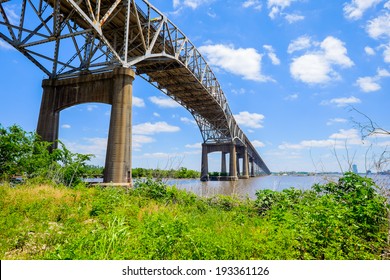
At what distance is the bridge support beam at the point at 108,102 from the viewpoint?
44.4ft

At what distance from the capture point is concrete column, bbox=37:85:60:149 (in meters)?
16.0

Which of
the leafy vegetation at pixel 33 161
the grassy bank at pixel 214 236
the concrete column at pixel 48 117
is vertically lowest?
the grassy bank at pixel 214 236

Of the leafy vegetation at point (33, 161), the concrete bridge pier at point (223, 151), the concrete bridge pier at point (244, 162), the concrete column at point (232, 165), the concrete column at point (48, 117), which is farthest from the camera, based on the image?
the concrete bridge pier at point (244, 162)

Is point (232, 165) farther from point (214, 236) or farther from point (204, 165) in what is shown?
point (214, 236)

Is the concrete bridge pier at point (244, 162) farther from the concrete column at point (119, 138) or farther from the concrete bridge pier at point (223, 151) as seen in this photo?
the concrete column at point (119, 138)

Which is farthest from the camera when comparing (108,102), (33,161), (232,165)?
(232,165)

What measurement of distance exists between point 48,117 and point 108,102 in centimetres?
479

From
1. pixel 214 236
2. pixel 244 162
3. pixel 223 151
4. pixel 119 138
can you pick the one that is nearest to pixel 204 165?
pixel 223 151

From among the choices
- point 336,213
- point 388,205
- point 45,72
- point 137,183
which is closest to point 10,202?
point 137,183

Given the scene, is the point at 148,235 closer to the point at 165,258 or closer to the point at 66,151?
the point at 165,258

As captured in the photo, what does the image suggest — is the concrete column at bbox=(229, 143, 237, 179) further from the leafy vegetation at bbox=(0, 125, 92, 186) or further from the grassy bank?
the grassy bank

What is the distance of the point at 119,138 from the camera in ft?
44.5

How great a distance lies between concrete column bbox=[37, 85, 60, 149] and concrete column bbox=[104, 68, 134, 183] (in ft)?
16.3

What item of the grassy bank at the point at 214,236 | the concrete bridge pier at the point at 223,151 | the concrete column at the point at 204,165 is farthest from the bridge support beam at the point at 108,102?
the concrete bridge pier at the point at 223,151
